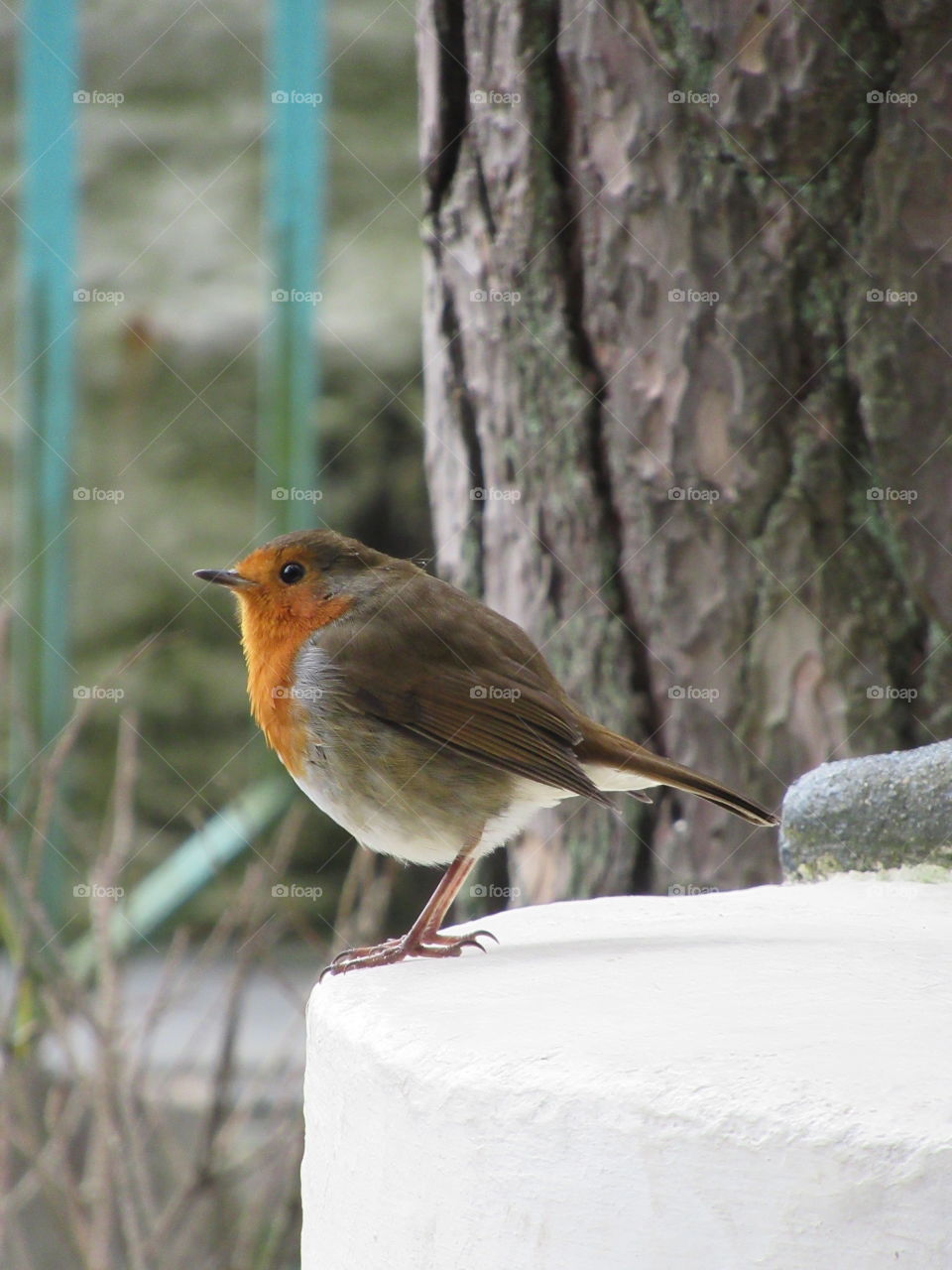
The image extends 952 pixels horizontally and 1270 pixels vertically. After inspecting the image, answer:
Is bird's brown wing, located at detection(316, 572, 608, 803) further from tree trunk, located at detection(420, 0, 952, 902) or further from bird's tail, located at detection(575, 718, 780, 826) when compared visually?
tree trunk, located at detection(420, 0, 952, 902)

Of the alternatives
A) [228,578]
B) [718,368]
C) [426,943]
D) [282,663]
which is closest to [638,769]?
[426,943]

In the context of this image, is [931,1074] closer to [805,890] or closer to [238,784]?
[805,890]

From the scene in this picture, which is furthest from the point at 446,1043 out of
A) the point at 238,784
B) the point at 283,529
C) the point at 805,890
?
the point at 238,784

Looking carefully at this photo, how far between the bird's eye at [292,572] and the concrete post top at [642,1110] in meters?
0.97

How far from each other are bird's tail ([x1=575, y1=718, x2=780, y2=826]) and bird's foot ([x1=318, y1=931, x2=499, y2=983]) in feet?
1.45

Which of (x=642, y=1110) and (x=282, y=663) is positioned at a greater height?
(x=282, y=663)

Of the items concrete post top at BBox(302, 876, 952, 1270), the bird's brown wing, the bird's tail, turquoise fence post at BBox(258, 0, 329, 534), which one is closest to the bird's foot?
concrete post top at BBox(302, 876, 952, 1270)

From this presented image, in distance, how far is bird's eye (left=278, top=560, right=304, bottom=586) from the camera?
282 centimetres

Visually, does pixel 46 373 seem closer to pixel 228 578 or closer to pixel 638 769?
pixel 228 578

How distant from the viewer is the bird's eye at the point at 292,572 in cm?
282

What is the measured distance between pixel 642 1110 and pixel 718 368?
203cm

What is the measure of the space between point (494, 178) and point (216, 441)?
232 centimetres

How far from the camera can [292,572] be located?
2.82m

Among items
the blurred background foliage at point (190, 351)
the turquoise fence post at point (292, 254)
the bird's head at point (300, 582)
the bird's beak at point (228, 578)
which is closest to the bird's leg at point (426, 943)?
the bird's head at point (300, 582)
